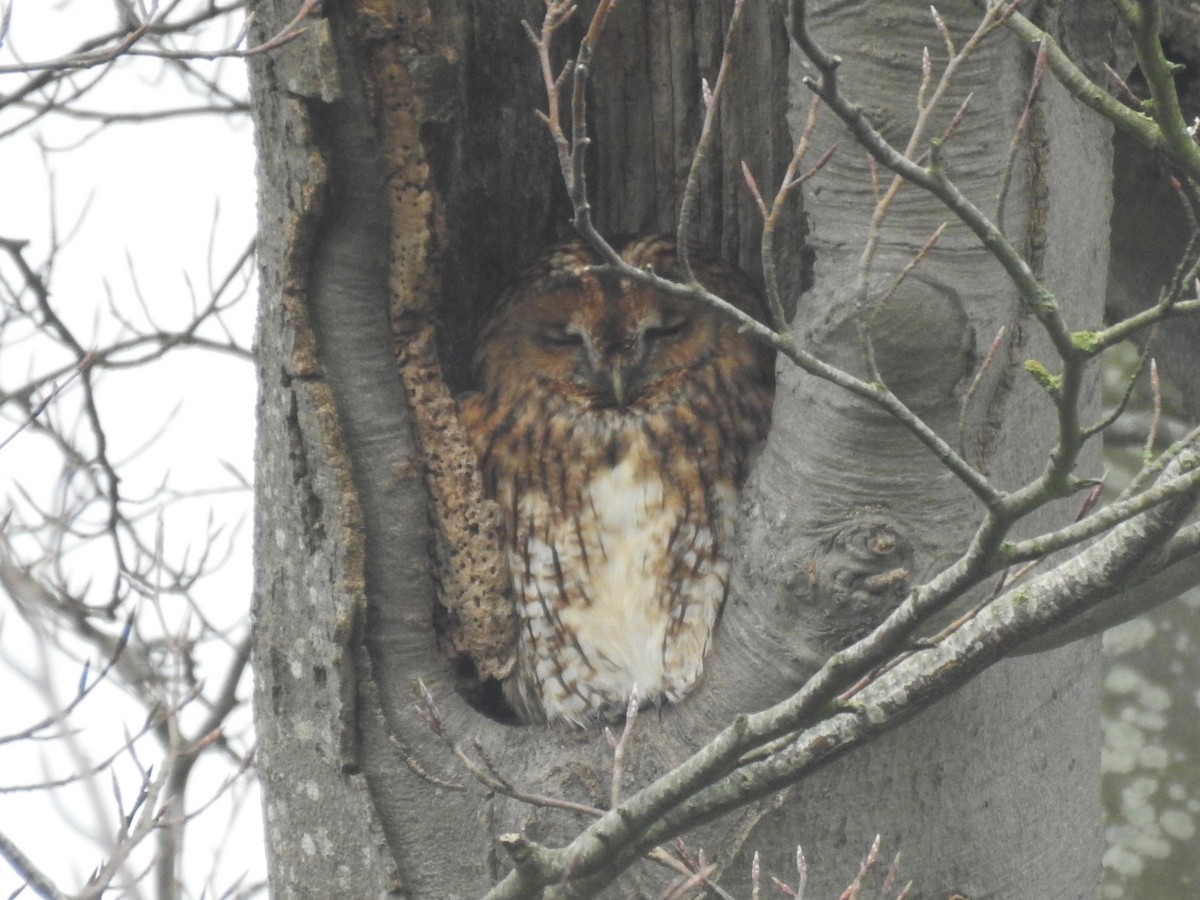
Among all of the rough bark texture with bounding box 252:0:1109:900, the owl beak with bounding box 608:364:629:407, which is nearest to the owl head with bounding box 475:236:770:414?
the owl beak with bounding box 608:364:629:407

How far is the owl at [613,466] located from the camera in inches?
104

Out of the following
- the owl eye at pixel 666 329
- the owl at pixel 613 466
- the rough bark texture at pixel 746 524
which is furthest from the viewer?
the owl eye at pixel 666 329

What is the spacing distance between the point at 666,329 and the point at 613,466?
287 mm

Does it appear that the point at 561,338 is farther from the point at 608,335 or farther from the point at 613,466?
the point at 613,466

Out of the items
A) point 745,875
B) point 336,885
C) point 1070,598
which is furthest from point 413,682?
point 1070,598

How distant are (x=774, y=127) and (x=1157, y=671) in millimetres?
2209

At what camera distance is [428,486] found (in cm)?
238

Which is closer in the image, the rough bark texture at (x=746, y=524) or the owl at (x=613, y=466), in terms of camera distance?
the rough bark texture at (x=746, y=524)

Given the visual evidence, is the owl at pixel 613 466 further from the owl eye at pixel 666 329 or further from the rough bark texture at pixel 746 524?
the rough bark texture at pixel 746 524

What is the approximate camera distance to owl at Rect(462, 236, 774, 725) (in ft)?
8.71

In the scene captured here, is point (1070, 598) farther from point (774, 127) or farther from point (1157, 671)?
point (1157, 671)

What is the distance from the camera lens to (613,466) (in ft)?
8.88

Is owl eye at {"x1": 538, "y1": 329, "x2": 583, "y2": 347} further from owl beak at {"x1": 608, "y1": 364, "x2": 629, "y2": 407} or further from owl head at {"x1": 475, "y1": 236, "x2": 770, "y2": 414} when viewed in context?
owl beak at {"x1": 608, "y1": 364, "x2": 629, "y2": 407}

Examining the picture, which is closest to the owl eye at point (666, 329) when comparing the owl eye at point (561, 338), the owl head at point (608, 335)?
Result: the owl head at point (608, 335)
